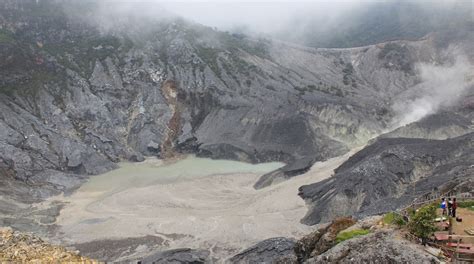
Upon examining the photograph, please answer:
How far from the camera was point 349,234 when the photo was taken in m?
23.5

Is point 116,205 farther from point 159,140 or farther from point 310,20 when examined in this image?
point 310,20

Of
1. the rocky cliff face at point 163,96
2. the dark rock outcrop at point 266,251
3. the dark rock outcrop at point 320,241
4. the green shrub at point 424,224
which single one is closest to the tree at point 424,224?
the green shrub at point 424,224

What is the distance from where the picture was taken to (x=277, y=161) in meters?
81.4

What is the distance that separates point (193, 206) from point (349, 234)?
39.6m

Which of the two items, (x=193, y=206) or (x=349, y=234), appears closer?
(x=349, y=234)

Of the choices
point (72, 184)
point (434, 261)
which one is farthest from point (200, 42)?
point (434, 261)

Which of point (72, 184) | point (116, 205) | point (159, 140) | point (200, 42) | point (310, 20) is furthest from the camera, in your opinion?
point (310, 20)

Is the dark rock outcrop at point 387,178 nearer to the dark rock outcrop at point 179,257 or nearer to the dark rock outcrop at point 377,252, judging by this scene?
the dark rock outcrop at point 179,257

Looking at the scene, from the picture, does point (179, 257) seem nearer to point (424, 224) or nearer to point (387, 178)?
point (387, 178)

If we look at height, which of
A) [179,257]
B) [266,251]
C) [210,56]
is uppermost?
[210,56]

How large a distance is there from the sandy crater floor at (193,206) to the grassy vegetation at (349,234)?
24.3 metres

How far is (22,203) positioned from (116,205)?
474 inches

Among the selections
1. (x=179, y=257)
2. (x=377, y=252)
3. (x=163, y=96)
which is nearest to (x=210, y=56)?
(x=163, y=96)

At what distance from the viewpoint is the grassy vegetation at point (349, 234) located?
2288 centimetres
